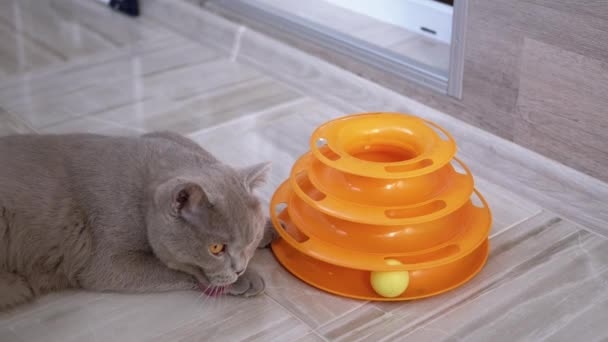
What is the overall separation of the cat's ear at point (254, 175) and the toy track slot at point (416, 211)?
0.89 feet

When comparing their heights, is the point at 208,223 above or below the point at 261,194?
above

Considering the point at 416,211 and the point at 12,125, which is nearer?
the point at 416,211

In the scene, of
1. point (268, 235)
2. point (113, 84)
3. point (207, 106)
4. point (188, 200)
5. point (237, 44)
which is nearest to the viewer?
point (188, 200)

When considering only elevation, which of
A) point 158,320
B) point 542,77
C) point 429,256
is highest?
point 542,77

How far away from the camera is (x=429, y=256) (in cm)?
168

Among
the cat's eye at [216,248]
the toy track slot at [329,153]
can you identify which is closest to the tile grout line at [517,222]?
the toy track slot at [329,153]

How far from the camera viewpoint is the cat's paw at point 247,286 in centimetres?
168

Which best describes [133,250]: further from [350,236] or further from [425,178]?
[425,178]

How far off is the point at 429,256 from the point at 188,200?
0.53 meters

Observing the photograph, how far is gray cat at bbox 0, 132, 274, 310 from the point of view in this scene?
1585 millimetres

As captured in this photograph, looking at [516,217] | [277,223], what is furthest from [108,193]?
[516,217]

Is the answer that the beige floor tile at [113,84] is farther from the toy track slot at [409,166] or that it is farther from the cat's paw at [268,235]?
the toy track slot at [409,166]

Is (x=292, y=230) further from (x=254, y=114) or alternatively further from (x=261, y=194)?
(x=254, y=114)

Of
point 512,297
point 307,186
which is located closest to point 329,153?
point 307,186
